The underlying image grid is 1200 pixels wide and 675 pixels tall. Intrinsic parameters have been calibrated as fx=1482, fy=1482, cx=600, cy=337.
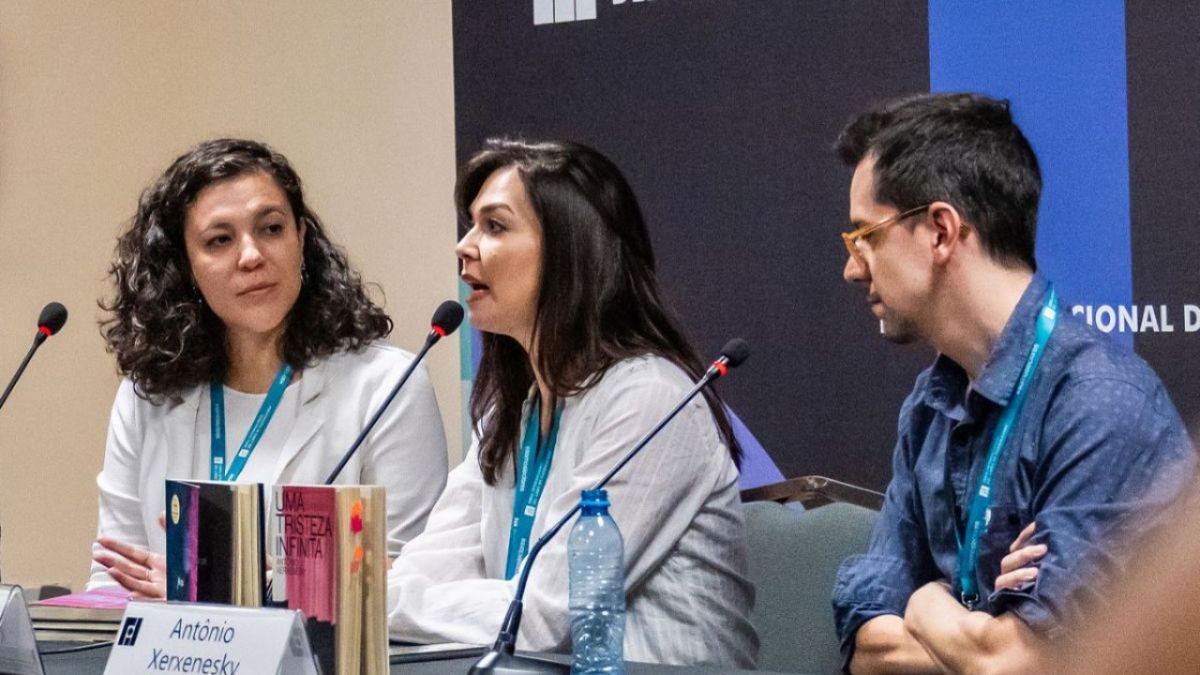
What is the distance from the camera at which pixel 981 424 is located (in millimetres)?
2141

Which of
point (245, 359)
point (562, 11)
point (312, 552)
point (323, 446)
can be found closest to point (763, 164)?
point (562, 11)

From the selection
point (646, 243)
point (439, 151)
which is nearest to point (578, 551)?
point (646, 243)

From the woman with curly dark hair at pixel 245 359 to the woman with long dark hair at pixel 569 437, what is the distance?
0.36 metres

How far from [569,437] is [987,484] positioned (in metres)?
0.71

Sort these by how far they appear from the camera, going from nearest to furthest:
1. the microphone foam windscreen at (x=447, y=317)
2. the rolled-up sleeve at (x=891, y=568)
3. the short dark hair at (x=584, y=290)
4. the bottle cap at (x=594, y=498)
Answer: the bottle cap at (x=594, y=498) → the rolled-up sleeve at (x=891, y=568) → the microphone foam windscreen at (x=447, y=317) → the short dark hair at (x=584, y=290)

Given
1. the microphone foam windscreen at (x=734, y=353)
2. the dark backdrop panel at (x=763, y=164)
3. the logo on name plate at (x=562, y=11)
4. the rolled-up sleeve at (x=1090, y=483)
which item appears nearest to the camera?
the rolled-up sleeve at (x=1090, y=483)

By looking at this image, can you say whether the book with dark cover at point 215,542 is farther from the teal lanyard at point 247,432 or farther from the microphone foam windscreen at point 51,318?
the teal lanyard at point 247,432

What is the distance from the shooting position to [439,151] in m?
3.89

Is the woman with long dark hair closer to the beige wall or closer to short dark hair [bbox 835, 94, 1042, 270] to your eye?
short dark hair [bbox 835, 94, 1042, 270]

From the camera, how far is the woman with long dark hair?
229cm

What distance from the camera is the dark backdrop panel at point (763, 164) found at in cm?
298

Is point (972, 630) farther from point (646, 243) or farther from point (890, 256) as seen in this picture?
point (646, 243)

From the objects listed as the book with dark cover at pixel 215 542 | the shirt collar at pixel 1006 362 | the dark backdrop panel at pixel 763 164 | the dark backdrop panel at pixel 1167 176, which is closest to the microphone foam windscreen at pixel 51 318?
the book with dark cover at pixel 215 542

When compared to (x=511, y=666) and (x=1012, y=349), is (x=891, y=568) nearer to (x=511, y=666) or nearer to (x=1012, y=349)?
(x=1012, y=349)
